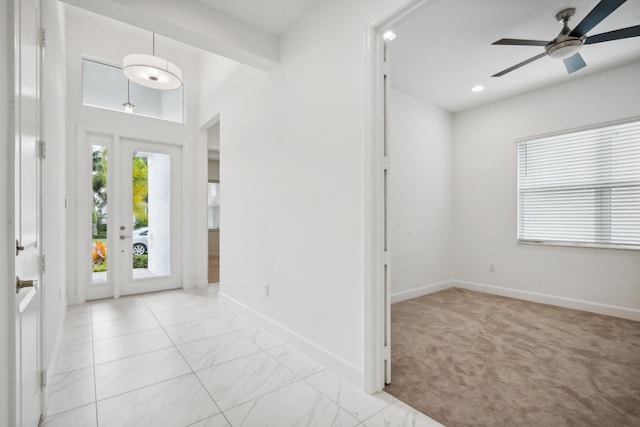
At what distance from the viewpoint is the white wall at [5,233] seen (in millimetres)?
1062

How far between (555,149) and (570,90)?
2.50ft

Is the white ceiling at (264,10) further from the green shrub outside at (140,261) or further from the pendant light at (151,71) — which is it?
the green shrub outside at (140,261)

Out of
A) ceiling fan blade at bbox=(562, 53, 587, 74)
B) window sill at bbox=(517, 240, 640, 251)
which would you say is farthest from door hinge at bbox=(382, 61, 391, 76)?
window sill at bbox=(517, 240, 640, 251)

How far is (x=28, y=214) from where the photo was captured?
58.1 inches

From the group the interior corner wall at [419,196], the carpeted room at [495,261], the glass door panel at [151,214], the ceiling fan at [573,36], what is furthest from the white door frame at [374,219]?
the glass door panel at [151,214]

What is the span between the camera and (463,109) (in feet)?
16.3

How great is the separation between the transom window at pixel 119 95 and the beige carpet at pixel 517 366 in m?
4.52

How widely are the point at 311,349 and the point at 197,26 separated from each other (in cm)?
280

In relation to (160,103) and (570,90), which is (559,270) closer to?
(570,90)

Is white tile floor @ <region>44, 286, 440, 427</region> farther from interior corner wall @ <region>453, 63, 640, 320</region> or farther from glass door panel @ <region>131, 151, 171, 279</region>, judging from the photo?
interior corner wall @ <region>453, 63, 640, 320</region>

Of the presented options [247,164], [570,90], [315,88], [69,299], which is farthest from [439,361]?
→ [69,299]

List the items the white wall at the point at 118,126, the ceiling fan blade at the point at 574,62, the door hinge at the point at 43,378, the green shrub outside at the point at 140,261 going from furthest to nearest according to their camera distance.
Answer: the green shrub outside at the point at 140,261, the white wall at the point at 118,126, the ceiling fan blade at the point at 574,62, the door hinge at the point at 43,378

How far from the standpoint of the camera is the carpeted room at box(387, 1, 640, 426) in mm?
2055

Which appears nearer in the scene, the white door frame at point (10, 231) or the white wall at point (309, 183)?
the white door frame at point (10, 231)
